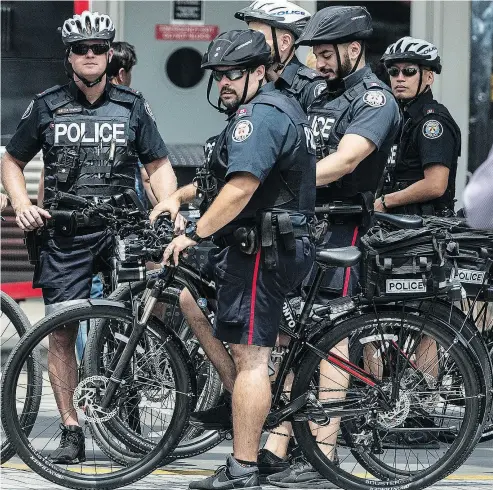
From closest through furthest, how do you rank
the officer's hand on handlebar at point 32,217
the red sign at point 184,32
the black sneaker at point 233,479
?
the black sneaker at point 233,479 → the officer's hand on handlebar at point 32,217 → the red sign at point 184,32

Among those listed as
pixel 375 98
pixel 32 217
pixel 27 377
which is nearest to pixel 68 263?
Result: pixel 32 217

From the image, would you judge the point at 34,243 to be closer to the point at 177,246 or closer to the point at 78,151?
the point at 78,151

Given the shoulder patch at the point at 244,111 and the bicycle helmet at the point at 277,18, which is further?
the bicycle helmet at the point at 277,18

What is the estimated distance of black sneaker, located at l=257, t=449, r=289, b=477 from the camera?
636cm

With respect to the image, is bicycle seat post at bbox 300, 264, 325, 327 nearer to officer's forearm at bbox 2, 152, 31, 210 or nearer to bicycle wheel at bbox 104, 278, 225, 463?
bicycle wheel at bbox 104, 278, 225, 463

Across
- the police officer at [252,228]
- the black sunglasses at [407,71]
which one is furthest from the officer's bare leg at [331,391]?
the black sunglasses at [407,71]

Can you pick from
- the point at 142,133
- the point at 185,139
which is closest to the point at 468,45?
the point at 185,139

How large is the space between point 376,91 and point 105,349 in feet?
5.49

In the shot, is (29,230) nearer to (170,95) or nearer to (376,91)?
(376,91)

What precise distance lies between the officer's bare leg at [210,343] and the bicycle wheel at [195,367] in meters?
0.14

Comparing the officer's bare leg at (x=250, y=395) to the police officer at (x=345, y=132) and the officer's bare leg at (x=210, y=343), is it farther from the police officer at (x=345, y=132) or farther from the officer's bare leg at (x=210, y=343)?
the police officer at (x=345, y=132)

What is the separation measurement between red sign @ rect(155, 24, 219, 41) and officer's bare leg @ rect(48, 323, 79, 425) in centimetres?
508

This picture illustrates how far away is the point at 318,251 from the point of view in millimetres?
6195

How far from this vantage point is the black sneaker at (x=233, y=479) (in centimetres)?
604
